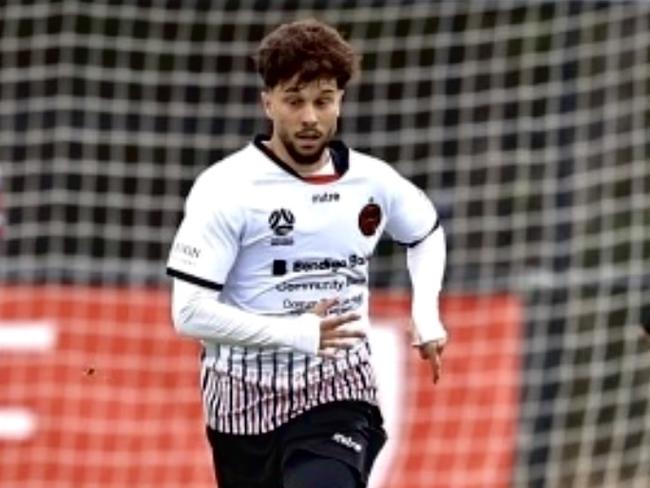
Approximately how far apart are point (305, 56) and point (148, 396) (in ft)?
15.1

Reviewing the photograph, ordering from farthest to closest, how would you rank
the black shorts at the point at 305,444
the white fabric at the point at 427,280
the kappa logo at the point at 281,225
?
the white fabric at the point at 427,280, the black shorts at the point at 305,444, the kappa logo at the point at 281,225

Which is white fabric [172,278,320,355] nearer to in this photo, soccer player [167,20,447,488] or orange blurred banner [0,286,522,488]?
soccer player [167,20,447,488]

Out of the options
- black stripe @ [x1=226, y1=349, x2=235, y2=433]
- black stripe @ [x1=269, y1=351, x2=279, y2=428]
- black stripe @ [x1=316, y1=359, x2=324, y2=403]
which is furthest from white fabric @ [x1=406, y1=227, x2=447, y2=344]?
black stripe @ [x1=226, y1=349, x2=235, y2=433]

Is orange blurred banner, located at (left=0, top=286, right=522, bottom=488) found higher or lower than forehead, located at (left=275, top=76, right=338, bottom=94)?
lower

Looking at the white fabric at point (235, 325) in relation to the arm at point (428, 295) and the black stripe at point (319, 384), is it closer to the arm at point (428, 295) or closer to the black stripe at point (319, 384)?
the black stripe at point (319, 384)

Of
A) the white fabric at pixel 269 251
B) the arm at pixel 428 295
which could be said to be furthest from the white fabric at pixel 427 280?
the white fabric at pixel 269 251

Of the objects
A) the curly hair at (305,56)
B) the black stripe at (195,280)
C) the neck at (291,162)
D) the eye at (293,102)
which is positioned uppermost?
the curly hair at (305,56)

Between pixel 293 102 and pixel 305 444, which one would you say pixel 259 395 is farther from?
pixel 293 102

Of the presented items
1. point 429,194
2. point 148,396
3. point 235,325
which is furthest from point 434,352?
point 429,194

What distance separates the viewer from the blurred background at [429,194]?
35.2 ft

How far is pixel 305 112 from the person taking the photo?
632 centimetres

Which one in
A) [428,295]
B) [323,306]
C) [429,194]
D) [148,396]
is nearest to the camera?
[323,306]

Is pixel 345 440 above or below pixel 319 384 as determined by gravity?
below

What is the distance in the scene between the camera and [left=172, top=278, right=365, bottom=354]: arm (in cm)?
626
